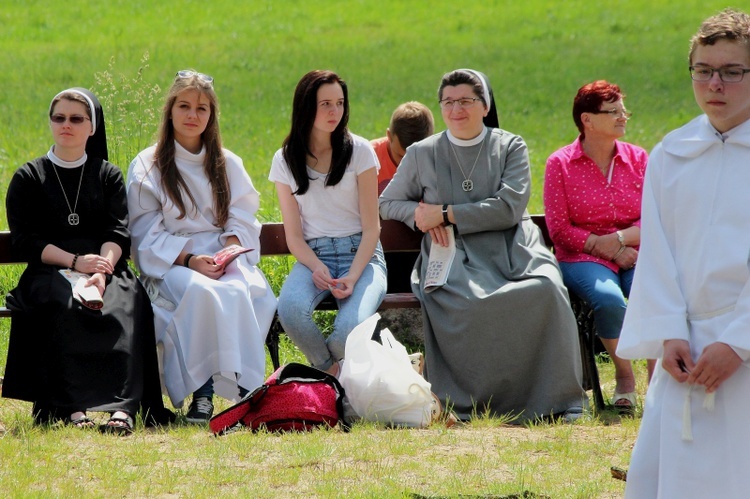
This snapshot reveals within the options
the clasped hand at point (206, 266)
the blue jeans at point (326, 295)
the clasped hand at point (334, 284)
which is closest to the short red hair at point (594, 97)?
the blue jeans at point (326, 295)

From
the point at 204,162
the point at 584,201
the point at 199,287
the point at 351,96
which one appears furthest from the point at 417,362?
the point at 351,96

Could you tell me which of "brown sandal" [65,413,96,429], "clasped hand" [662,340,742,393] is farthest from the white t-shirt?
"clasped hand" [662,340,742,393]

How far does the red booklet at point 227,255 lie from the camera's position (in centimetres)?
655

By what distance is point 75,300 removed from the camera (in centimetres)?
608

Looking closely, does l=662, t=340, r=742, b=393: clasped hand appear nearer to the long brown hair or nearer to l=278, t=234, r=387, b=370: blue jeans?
l=278, t=234, r=387, b=370: blue jeans

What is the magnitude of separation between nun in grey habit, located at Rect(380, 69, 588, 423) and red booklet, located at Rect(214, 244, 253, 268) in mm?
940

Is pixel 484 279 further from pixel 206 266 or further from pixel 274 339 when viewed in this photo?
pixel 206 266

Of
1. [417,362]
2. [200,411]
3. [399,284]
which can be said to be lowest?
[200,411]

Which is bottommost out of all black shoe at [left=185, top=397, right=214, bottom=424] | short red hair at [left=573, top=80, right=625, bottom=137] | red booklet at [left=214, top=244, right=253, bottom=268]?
black shoe at [left=185, top=397, right=214, bottom=424]

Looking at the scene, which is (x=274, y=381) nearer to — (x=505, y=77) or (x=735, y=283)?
(x=735, y=283)

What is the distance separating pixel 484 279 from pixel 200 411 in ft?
5.70

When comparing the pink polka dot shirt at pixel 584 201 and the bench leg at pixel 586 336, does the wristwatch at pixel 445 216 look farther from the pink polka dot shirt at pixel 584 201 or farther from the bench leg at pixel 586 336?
the bench leg at pixel 586 336

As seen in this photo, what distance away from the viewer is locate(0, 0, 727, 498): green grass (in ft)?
16.5

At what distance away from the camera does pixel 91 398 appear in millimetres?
5992
